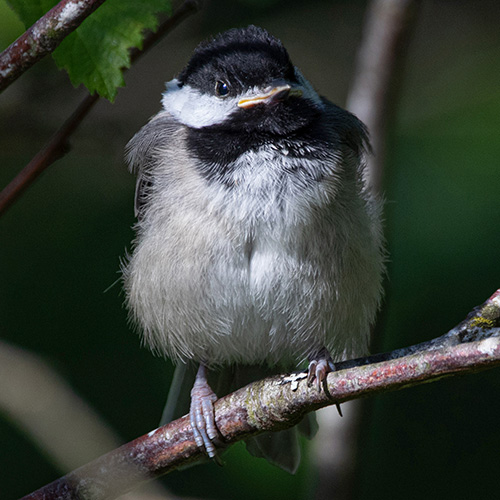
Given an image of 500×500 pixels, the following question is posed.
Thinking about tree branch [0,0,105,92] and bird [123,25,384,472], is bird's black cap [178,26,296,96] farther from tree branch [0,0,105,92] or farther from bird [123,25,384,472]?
tree branch [0,0,105,92]

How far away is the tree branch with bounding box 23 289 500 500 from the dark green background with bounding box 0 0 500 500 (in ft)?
2.94

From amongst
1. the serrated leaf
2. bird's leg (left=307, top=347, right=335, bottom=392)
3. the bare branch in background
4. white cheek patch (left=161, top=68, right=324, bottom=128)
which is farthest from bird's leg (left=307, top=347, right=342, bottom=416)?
the serrated leaf

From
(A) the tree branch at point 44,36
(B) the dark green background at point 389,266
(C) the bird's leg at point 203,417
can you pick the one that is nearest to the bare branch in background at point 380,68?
(B) the dark green background at point 389,266

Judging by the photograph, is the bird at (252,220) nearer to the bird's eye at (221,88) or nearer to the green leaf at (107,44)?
the bird's eye at (221,88)

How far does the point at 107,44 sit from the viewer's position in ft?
7.61

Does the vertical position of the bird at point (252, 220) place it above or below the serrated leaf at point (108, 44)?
below

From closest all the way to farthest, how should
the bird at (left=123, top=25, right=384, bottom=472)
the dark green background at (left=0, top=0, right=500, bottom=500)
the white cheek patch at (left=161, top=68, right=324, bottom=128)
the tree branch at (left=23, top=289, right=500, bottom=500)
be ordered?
the tree branch at (left=23, top=289, right=500, bottom=500) → the bird at (left=123, top=25, right=384, bottom=472) → the white cheek patch at (left=161, top=68, right=324, bottom=128) → the dark green background at (left=0, top=0, right=500, bottom=500)

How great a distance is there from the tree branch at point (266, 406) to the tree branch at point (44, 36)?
46.4 inches

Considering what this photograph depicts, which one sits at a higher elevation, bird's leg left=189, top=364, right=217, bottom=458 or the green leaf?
the green leaf

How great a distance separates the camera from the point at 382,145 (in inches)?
130

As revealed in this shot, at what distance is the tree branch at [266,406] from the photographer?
192cm

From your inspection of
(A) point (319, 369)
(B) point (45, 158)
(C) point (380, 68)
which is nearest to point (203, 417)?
(A) point (319, 369)

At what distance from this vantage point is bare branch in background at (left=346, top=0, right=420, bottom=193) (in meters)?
3.26

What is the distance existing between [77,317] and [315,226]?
1690 mm
